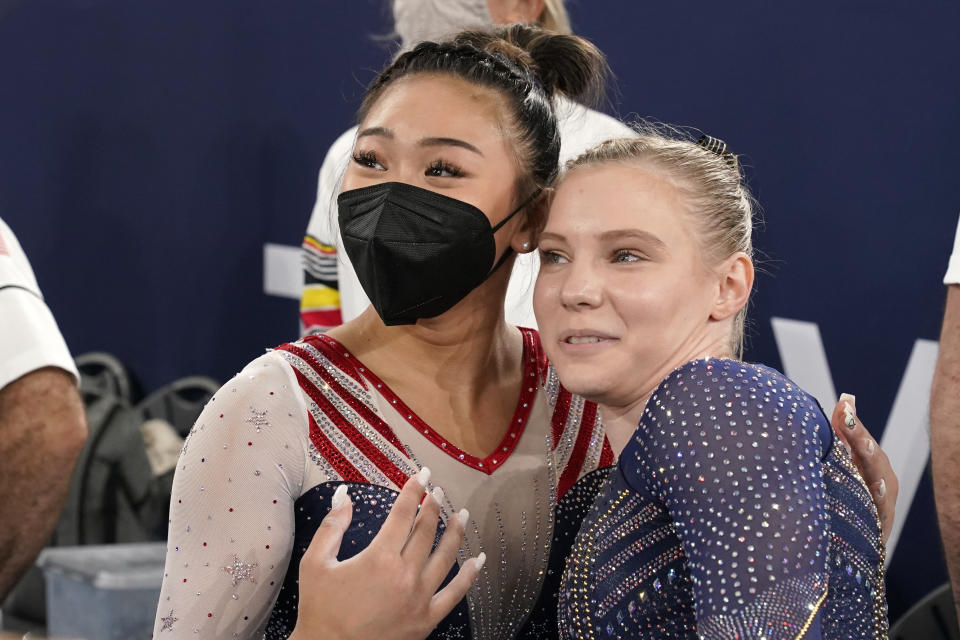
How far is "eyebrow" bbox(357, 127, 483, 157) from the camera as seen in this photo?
1.53 m

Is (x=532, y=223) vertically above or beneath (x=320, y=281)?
above

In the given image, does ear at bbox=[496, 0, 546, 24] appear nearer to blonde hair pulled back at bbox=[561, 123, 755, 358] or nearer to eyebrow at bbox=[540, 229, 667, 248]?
blonde hair pulled back at bbox=[561, 123, 755, 358]

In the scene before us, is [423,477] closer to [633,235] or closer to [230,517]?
[230,517]

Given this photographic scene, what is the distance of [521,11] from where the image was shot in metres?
2.71

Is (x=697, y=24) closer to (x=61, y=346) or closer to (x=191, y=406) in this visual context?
(x=61, y=346)

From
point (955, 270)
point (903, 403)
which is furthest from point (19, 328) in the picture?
point (903, 403)

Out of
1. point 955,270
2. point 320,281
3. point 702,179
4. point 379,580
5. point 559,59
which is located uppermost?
point 559,59

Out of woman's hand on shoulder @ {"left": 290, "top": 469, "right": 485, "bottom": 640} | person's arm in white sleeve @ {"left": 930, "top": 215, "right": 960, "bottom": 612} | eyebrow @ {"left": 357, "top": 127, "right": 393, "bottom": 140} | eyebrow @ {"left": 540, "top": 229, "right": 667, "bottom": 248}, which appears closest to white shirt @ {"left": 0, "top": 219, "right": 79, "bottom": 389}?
eyebrow @ {"left": 357, "top": 127, "right": 393, "bottom": 140}

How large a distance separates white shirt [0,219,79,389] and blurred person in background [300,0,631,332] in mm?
538

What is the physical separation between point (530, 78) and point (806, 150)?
1.25 meters

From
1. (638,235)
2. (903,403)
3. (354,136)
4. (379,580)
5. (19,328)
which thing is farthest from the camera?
(903,403)

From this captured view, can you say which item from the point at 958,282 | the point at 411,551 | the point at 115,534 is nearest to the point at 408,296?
the point at 411,551

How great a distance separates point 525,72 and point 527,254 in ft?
1.53

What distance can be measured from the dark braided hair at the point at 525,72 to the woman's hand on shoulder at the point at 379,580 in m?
0.53
